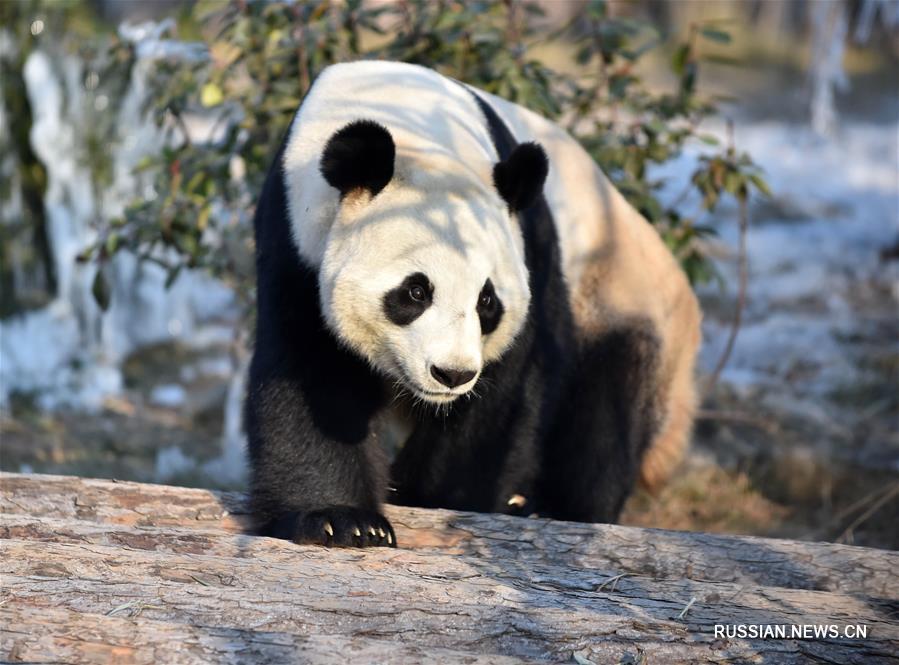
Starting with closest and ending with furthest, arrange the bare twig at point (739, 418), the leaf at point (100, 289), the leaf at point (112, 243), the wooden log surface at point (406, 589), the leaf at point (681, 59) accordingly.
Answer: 1. the wooden log surface at point (406, 589)
2. the leaf at point (112, 243)
3. the leaf at point (100, 289)
4. the leaf at point (681, 59)
5. the bare twig at point (739, 418)

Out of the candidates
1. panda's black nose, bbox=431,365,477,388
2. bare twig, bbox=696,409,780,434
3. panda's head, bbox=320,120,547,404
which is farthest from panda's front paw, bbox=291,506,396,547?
bare twig, bbox=696,409,780,434

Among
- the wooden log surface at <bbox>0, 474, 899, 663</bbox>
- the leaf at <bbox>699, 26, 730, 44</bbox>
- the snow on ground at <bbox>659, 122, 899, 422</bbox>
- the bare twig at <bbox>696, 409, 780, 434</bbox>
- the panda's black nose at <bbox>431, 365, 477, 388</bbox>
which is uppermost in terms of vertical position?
the leaf at <bbox>699, 26, 730, 44</bbox>

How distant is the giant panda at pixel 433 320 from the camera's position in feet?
10.9

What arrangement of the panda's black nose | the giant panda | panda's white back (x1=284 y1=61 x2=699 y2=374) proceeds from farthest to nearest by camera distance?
panda's white back (x1=284 y1=61 x2=699 y2=374), the giant panda, the panda's black nose

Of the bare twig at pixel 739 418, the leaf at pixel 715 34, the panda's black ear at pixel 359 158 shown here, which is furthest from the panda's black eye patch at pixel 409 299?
the bare twig at pixel 739 418

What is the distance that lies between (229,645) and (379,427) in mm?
1491

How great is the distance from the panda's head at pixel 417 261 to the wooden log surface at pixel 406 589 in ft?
1.92

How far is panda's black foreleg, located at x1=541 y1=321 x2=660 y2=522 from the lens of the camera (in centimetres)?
466

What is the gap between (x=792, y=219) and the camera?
10.6m

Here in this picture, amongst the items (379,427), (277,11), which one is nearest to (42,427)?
(277,11)

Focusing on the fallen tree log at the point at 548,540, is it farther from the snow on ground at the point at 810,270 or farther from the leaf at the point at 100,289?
the snow on ground at the point at 810,270

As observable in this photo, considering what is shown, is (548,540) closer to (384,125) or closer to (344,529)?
(344,529)

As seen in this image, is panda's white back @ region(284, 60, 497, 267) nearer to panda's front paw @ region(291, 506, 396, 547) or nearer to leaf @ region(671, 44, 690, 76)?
panda's front paw @ region(291, 506, 396, 547)

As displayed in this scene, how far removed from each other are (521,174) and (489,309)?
49 centimetres
